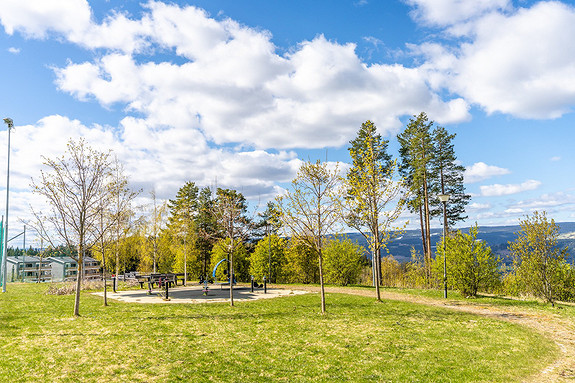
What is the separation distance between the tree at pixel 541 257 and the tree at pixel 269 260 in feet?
60.7

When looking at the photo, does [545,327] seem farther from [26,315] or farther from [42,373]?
[26,315]

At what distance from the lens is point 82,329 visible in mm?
10906

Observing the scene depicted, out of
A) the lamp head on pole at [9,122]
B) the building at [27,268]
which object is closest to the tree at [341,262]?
the lamp head on pole at [9,122]

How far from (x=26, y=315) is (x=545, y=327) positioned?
65.0 feet

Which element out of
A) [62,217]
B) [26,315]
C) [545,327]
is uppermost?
[62,217]

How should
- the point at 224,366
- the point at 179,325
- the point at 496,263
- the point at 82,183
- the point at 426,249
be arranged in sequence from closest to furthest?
the point at 224,366
the point at 179,325
the point at 82,183
the point at 496,263
the point at 426,249

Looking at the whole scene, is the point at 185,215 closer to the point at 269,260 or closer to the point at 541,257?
the point at 269,260

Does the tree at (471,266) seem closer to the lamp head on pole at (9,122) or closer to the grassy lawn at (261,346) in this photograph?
the grassy lawn at (261,346)

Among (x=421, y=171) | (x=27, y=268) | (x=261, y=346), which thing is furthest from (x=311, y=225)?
(x=27, y=268)

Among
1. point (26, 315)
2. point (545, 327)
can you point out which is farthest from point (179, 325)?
point (545, 327)

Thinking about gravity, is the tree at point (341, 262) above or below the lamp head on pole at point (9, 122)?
below

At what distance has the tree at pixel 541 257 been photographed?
1822cm

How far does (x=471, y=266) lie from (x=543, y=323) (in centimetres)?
664

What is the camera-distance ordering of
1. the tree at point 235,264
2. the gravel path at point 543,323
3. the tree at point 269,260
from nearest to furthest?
the gravel path at point 543,323 < the tree at point 269,260 < the tree at point 235,264
